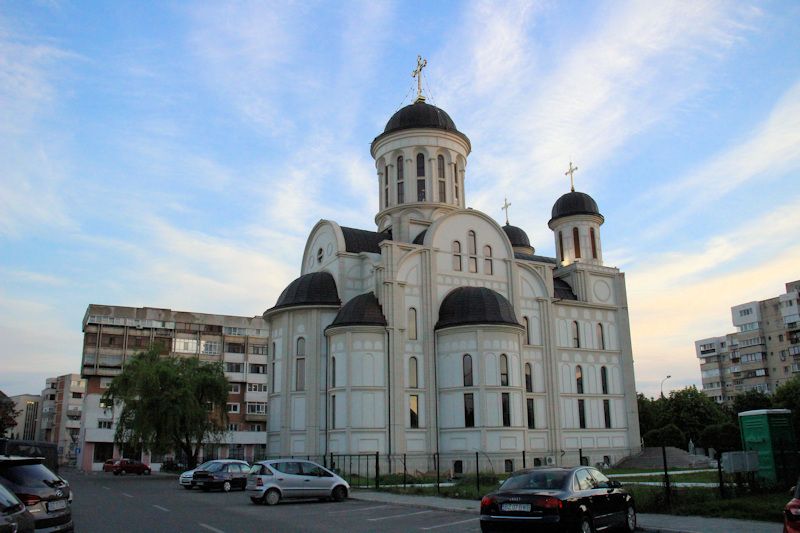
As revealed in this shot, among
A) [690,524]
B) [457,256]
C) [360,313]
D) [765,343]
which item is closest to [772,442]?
[690,524]

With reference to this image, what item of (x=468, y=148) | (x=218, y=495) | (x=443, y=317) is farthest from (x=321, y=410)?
(x=468, y=148)

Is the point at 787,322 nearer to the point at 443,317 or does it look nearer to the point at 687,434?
the point at 687,434

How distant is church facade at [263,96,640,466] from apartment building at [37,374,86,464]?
4659 cm

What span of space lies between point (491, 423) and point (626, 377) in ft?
43.0

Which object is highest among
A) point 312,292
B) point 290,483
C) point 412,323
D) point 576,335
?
point 312,292

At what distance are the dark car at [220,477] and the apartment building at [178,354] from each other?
37.8m

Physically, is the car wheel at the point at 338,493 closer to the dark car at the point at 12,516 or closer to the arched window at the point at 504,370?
the dark car at the point at 12,516

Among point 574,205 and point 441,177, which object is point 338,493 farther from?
point 574,205

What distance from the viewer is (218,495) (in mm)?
25031

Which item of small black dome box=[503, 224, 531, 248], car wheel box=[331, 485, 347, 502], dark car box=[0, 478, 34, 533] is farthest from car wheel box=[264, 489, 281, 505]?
small black dome box=[503, 224, 531, 248]

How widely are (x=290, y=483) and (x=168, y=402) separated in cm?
1956

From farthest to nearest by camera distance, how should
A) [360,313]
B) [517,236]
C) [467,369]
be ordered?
[517,236] < [467,369] < [360,313]

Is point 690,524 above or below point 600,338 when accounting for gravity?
below

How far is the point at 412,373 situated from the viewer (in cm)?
3503
